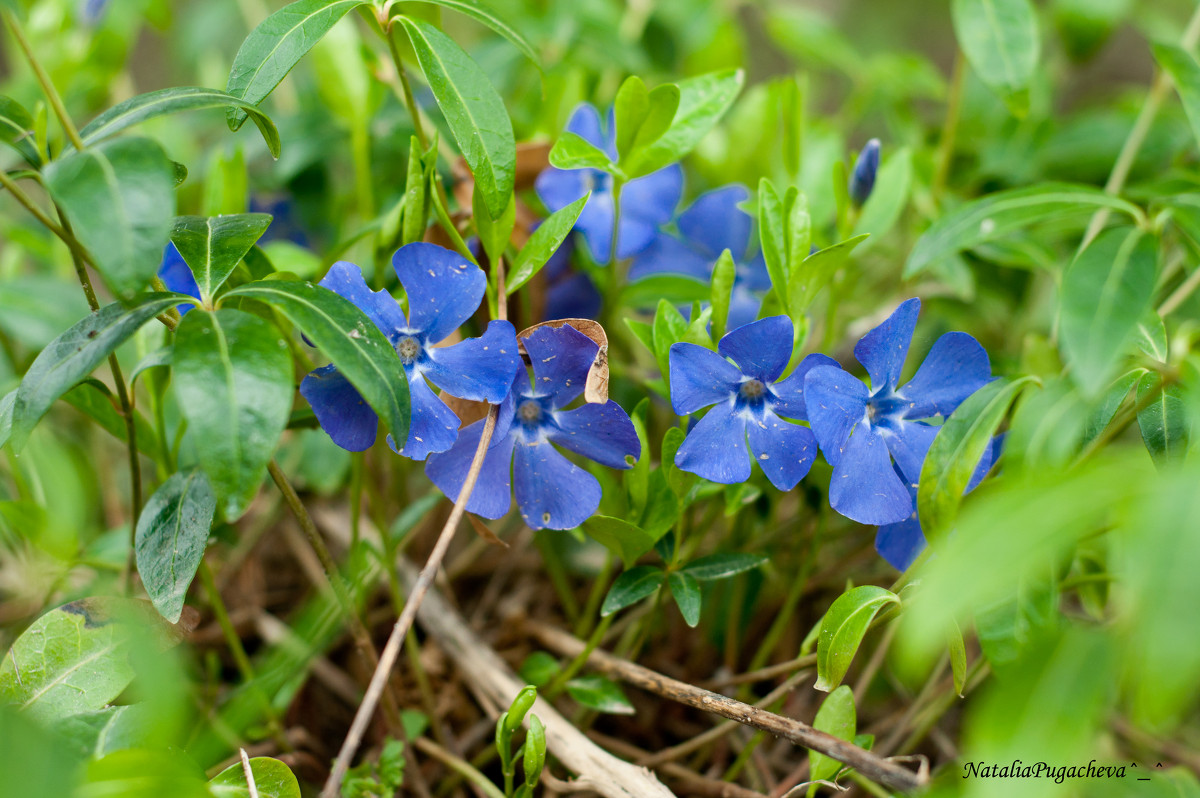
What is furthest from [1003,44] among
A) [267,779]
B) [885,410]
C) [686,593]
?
[267,779]

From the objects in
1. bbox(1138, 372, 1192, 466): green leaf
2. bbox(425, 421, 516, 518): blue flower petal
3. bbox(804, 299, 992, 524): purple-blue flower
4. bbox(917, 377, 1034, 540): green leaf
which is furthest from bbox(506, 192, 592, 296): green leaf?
bbox(1138, 372, 1192, 466): green leaf

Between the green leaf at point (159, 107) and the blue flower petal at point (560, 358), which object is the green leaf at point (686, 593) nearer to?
the blue flower petal at point (560, 358)

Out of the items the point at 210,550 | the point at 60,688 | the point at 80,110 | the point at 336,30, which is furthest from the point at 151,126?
the point at 60,688

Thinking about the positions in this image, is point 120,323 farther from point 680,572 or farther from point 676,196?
point 676,196

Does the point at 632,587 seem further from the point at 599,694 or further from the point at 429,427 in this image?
the point at 429,427

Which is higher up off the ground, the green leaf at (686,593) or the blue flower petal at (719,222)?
the blue flower petal at (719,222)

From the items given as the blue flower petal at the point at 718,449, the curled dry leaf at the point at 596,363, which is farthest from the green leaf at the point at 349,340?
the blue flower petal at the point at 718,449

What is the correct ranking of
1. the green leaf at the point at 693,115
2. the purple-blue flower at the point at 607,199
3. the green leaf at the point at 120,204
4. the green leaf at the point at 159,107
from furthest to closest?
the purple-blue flower at the point at 607,199
the green leaf at the point at 693,115
the green leaf at the point at 159,107
the green leaf at the point at 120,204

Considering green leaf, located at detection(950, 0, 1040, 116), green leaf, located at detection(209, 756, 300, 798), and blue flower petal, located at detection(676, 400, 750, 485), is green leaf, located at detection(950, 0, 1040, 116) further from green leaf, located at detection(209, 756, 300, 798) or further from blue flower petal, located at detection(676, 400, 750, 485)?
green leaf, located at detection(209, 756, 300, 798)
